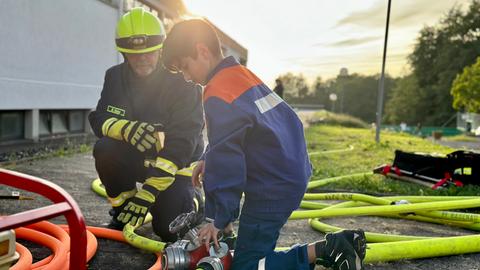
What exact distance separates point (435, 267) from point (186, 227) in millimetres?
1404

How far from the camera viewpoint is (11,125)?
7.18 meters

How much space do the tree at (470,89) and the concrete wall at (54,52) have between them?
3470cm

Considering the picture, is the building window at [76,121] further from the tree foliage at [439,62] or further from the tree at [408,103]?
the tree at [408,103]

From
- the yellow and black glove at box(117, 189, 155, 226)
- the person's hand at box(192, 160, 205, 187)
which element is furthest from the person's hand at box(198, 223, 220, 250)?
the yellow and black glove at box(117, 189, 155, 226)

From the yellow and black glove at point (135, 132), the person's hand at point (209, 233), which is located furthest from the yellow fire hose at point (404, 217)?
the person's hand at point (209, 233)

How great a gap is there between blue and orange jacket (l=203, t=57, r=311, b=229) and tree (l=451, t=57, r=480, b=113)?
39351 mm

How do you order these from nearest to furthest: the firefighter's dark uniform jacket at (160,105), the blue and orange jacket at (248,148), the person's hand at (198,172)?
1. the blue and orange jacket at (248,148)
2. the person's hand at (198,172)
3. the firefighter's dark uniform jacket at (160,105)

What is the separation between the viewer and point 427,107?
54.0 metres

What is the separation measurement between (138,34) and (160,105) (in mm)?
453

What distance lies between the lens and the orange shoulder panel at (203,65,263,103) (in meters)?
1.79

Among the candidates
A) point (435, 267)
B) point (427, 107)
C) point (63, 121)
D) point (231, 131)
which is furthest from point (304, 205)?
point (427, 107)

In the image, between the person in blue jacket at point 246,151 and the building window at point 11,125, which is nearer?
the person in blue jacket at point 246,151

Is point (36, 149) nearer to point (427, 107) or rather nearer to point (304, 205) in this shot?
point (304, 205)

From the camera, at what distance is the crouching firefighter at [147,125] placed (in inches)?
99.9
